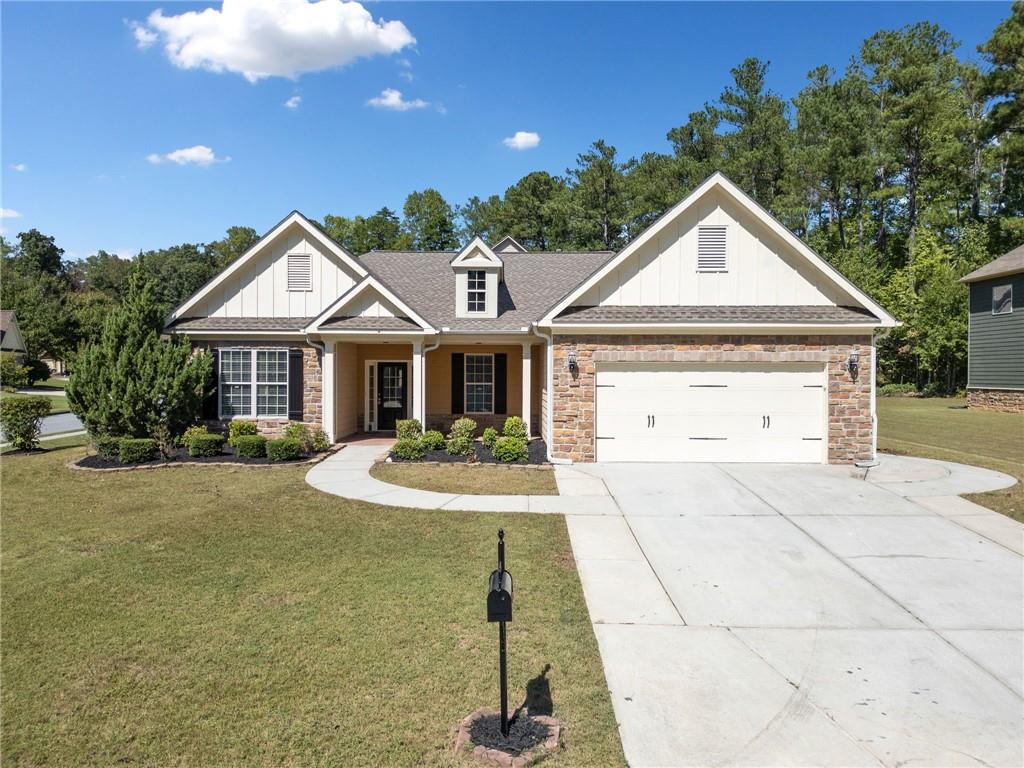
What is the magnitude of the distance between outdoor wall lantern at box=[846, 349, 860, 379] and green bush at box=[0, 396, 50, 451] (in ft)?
61.7

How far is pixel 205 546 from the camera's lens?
7.04 meters

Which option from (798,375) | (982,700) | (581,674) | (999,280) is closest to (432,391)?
(798,375)

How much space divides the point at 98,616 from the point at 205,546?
1.96m

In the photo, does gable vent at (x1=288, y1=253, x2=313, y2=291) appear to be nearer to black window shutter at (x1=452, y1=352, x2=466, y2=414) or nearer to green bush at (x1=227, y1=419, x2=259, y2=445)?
green bush at (x1=227, y1=419, x2=259, y2=445)

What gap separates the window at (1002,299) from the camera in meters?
25.1

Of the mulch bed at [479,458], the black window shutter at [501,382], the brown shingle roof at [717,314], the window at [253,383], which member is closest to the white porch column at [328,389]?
the window at [253,383]

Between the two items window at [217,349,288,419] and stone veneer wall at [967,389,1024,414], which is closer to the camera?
window at [217,349,288,419]

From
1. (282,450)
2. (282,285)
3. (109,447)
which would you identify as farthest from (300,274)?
(109,447)

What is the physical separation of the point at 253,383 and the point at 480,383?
620 centimetres

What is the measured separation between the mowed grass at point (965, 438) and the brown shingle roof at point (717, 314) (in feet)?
14.0

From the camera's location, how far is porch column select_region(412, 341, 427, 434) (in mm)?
14406

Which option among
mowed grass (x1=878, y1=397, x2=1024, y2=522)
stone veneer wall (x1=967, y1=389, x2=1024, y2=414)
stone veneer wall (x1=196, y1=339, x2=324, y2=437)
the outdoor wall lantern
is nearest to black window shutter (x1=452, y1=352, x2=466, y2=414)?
stone veneer wall (x1=196, y1=339, x2=324, y2=437)

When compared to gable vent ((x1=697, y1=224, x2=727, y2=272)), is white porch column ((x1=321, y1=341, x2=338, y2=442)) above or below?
below

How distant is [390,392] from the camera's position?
17422 millimetres
